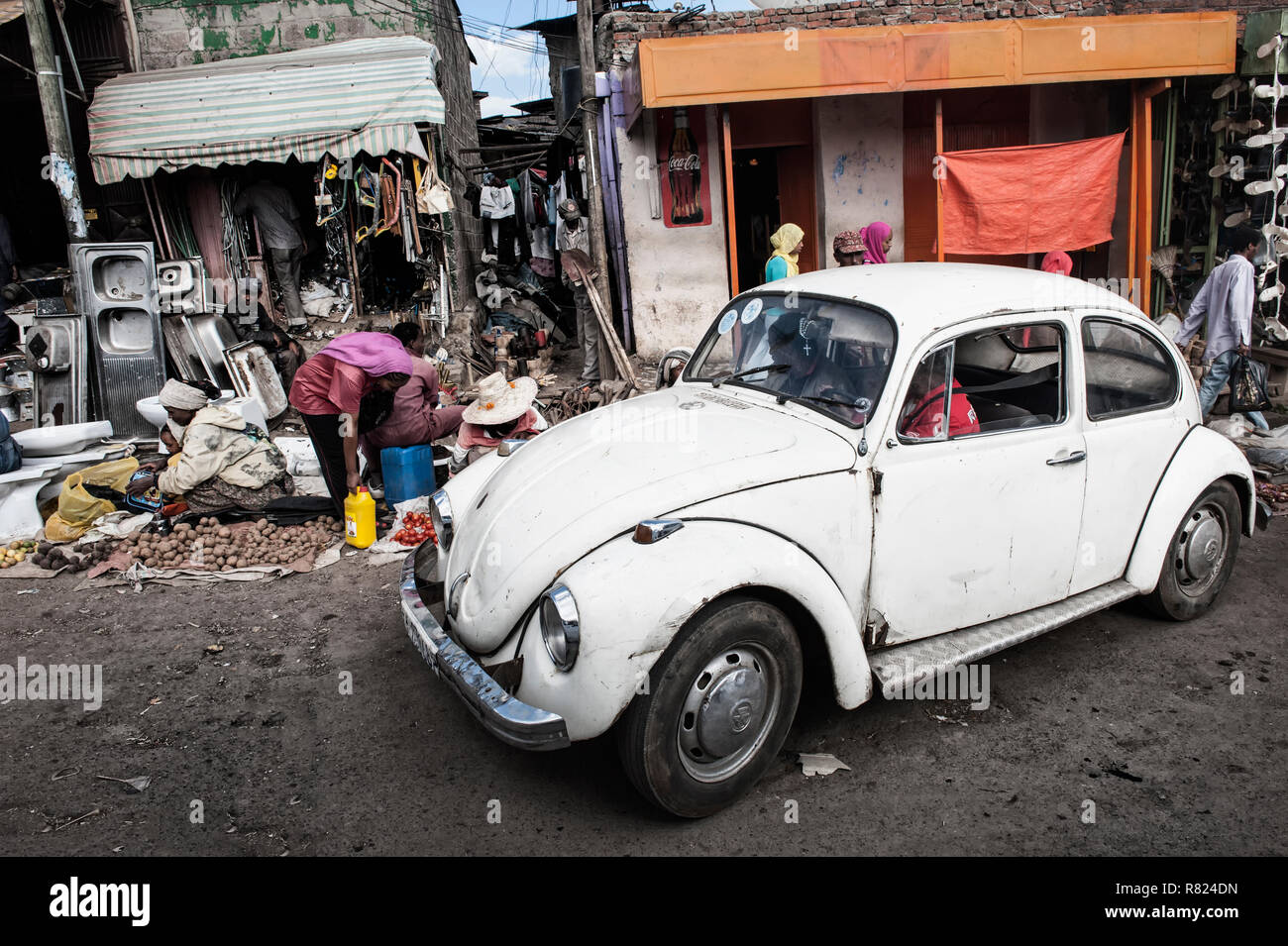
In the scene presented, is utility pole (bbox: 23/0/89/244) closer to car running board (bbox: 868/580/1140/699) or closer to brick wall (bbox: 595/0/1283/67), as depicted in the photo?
brick wall (bbox: 595/0/1283/67)

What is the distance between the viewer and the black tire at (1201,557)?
429cm

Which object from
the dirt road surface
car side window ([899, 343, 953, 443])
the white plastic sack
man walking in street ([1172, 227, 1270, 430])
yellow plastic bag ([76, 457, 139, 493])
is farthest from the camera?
the white plastic sack

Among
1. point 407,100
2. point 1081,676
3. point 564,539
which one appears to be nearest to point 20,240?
point 407,100

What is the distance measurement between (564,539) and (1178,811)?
2313mm

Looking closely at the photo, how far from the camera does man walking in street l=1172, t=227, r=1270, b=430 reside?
280 inches

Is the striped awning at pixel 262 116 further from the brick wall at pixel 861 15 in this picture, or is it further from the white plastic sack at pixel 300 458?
the white plastic sack at pixel 300 458

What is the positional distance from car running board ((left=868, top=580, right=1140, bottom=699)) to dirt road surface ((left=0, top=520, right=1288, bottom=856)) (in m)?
0.35

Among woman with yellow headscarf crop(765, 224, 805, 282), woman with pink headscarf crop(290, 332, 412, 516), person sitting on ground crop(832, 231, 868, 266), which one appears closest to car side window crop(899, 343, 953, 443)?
person sitting on ground crop(832, 231, 868, 266)

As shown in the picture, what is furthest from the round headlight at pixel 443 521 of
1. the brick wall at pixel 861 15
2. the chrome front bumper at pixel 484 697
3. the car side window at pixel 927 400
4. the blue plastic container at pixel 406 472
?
the brick wall at pixel 861 15

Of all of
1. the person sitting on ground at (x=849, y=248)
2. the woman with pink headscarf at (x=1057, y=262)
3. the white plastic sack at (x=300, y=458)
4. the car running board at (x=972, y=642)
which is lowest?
the car running board at (x=972, y=642)

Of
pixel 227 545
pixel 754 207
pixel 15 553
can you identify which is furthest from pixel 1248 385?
pixel 15 553

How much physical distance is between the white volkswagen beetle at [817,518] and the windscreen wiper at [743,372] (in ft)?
0.04

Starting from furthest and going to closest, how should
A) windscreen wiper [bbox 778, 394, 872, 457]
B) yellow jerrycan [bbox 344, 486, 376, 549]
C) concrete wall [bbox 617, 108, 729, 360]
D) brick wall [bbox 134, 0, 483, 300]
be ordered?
brick wall [bbox 134, 0, 483, 300] → concrete wall [bbox 617, 108, 729, 360] → yellow jerrycan [bbox 344, 486, 376, 549] → windscreen wiper [bbox 778, 394, 872, 457]
